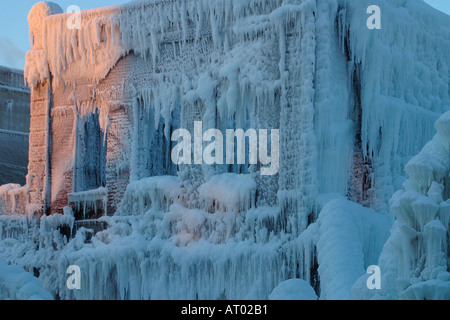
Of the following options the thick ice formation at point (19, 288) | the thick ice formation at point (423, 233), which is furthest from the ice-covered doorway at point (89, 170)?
the thick ice formation at point (423, 233)

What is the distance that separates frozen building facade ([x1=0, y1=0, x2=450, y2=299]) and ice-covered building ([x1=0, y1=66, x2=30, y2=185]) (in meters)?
8.91

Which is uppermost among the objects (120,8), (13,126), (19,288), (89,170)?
(120,8)

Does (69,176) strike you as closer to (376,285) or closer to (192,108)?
(192,108)

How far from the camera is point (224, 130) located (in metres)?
15.4

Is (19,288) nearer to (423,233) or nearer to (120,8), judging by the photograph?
(423,233)

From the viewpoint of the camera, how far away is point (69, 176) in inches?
701

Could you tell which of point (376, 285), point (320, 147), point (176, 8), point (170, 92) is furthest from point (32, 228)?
point (376, 285)

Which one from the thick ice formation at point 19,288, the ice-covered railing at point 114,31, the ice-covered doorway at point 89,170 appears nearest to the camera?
the thick ice formation at point 19,288

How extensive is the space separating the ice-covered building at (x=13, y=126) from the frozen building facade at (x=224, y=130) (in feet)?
29.2

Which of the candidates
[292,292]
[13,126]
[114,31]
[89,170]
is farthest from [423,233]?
[13,126]

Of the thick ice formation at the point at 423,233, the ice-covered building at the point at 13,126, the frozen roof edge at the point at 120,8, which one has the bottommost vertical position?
the thick ice formation at the point at 423,233

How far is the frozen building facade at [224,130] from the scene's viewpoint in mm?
14031

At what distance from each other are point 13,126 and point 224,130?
46.9ft

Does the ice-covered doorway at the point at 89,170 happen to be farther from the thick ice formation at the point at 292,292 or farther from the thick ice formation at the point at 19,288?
the thick ice formation at the point at 292,292
